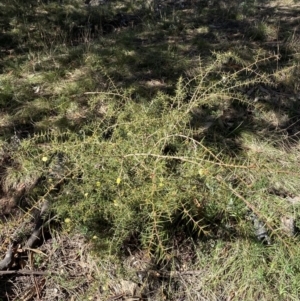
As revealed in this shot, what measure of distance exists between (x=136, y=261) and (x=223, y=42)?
10.3 ft

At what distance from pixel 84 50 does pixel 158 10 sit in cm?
170

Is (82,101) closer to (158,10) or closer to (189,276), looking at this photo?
(189,276)

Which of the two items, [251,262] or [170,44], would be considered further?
[170,44]

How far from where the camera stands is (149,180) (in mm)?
2297

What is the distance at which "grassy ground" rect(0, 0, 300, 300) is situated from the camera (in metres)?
2.28

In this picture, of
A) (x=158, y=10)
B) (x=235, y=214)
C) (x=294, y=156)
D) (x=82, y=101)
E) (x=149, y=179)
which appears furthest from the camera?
(x=158, y=10)

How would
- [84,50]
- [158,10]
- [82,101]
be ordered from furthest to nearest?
[158,10]
[84,50]
[82,101]

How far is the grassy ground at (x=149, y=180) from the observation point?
228 centimetres

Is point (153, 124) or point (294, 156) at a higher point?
point (153, 124)

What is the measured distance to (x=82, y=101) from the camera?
3.58 meters

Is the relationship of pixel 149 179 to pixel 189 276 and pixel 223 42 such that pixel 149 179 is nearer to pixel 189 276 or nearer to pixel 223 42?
pixel 189 276

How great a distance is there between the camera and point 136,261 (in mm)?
2463

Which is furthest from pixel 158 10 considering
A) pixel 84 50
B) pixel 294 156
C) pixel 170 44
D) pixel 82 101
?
pixel 294 156

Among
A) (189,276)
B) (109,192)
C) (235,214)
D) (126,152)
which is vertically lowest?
(189,276)
